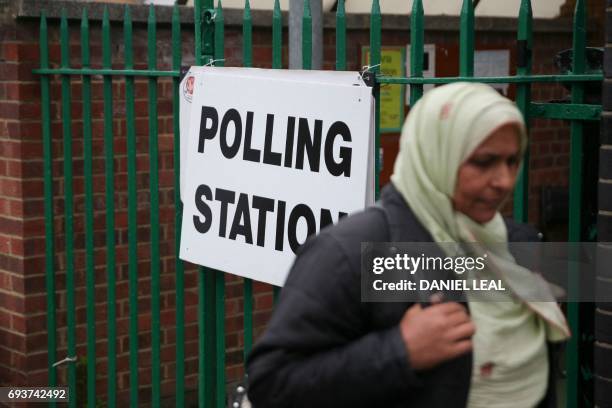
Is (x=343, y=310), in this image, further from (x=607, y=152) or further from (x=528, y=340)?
(x=607, y=152)

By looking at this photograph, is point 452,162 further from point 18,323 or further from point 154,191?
point 18,323

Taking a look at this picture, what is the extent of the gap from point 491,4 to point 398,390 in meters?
5.87

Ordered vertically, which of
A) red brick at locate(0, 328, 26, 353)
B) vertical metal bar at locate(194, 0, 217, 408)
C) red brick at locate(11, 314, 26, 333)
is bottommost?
red brick at locate(0, 328, 26, 353)

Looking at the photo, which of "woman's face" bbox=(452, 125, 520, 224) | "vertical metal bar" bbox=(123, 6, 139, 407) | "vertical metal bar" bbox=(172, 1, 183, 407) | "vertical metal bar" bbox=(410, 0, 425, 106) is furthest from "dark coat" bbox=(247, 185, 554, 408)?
"vertical metal bar" bbox=(123, 6, 139, 407)

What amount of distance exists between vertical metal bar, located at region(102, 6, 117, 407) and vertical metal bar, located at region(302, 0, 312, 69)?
3.76 feet

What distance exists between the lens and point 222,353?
168 inches

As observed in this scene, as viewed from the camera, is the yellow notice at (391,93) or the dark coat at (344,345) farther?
the yellow notice at (391,93)

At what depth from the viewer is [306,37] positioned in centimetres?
377

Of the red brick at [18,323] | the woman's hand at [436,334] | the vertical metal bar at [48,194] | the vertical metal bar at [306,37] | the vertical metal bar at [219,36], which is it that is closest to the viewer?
the woman's hand at [436,334]

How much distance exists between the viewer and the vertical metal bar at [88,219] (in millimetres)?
4773

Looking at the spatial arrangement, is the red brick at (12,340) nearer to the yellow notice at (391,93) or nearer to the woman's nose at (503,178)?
the yellow notice at (391,93)

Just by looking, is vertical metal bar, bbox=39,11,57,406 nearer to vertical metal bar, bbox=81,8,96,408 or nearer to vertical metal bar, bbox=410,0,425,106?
vertical metal bar, bbox=81,8,96,408

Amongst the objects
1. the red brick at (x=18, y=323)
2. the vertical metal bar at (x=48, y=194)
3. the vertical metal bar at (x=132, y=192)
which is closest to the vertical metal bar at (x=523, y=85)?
the vertical metal bar at (x=132, y=192)

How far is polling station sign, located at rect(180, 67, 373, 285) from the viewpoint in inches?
140
